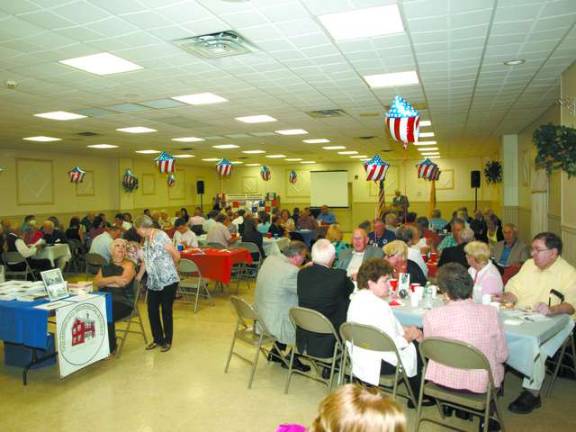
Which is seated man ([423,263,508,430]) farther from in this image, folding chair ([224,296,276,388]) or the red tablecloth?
the red tablecloth

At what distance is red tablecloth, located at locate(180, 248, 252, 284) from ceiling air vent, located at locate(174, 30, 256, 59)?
11.8 ft

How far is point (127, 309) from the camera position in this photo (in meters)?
4.93

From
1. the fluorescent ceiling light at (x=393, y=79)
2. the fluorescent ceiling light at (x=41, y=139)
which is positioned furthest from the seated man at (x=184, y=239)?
the fluorescent ceiling light at (x=41, y=139)

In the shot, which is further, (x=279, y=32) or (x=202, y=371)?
(x=202, y=371)

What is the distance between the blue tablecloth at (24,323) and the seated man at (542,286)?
4.06 metres

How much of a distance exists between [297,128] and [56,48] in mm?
6266

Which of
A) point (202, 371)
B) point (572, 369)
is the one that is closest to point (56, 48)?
point (202, 371)

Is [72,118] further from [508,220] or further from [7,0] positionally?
[508,220]

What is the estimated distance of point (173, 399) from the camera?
3.83 metres

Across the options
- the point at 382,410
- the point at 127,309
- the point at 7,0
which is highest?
the point at 7,0

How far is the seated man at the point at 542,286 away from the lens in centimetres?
344

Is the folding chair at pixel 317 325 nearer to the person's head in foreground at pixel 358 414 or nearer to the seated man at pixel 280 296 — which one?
the seated man at pixel 280 296

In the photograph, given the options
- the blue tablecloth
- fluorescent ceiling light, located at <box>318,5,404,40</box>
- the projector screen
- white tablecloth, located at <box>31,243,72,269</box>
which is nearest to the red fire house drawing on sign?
the blue tablecloth

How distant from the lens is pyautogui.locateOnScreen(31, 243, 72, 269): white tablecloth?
8312 millimetres
